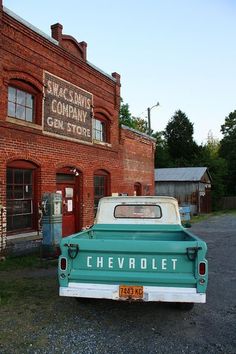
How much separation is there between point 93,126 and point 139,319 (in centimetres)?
1053

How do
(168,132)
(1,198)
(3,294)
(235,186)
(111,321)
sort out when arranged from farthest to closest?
(168,132) → (235,186) → (1,198) → (3,294) → (111,321)

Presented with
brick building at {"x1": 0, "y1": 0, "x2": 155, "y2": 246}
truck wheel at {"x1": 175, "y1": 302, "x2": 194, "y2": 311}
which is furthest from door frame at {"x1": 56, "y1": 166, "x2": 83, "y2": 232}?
truck wheel at {"x1": 175, "y1": 302, "x2": 194, "y2": 311}

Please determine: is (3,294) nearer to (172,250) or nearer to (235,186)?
(172,250)

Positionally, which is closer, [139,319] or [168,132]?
[139,319]

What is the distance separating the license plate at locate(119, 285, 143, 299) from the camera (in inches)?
194

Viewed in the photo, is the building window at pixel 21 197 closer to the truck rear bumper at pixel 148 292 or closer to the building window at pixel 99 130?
the building window at pixel 99 130

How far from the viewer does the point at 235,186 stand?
49.0 metres

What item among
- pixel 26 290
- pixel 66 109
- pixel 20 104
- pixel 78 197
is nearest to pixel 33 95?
pixel 20 104

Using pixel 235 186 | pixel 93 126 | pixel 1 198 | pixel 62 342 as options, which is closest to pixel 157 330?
pixel 62 342

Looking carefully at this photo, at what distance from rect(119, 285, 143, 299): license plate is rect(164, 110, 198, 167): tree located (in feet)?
148

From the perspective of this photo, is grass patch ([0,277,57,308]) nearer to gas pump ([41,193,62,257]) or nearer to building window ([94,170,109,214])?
Result: gas pump ([41,193,62,257])

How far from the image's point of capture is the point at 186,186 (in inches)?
1305

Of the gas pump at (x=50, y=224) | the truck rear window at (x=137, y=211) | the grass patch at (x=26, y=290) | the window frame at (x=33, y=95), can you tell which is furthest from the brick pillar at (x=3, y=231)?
the truck rear window at (x=137, y=211)

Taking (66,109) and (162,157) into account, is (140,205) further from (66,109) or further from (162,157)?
(162,157)
